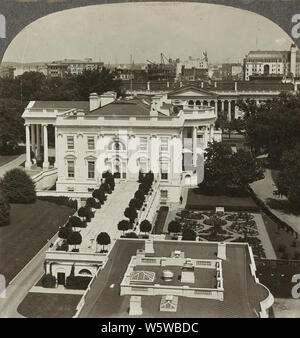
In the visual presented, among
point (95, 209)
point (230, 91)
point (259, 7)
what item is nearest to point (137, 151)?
point (95, 209)

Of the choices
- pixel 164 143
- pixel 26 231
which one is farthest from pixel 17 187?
pixel 164 143

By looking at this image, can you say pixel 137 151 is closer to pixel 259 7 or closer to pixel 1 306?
pixel 1 306

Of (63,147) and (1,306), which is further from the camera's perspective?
(63,147)

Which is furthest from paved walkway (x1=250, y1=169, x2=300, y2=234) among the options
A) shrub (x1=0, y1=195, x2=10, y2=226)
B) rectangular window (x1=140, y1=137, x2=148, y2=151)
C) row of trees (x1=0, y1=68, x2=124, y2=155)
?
row of trees (x1=0, y1=68, x2=124, y2=155)

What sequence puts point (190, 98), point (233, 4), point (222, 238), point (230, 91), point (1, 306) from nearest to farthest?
point (233, 4) → point (1, 306) → point (222, 238) → point (190, 98) → point (230, 91)

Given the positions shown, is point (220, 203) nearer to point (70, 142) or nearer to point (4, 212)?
point (70, 142)

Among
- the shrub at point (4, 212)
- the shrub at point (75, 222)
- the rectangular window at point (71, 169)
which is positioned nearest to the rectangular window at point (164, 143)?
the rectangular window at point (71, 169)

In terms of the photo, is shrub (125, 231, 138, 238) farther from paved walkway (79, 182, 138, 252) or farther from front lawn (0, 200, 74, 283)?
front lawn (0, 200, 74, 283)

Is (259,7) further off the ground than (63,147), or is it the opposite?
(259,7)
